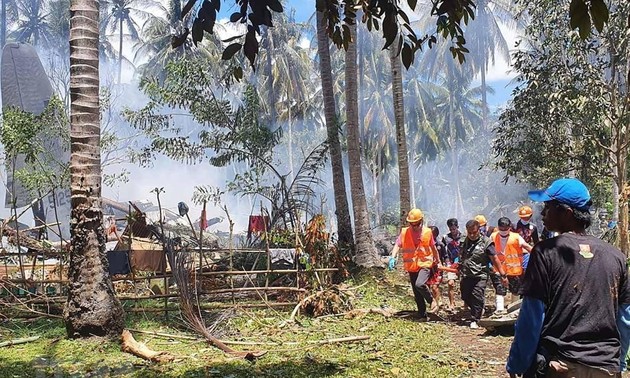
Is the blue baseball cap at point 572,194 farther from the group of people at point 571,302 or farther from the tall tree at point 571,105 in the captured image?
the tall tree at point 571,105

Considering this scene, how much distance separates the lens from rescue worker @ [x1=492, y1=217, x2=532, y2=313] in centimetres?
847

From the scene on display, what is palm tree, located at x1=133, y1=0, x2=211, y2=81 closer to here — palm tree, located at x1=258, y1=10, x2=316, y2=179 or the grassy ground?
palm tree, located at x1=258, y1=10, x2=316, y2=179

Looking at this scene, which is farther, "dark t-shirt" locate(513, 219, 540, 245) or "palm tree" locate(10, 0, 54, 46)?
"palm tree" locate(10, 0, 54, 46)

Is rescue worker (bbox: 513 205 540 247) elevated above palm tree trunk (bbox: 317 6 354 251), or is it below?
below

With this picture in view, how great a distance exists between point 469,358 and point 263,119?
1330 inches

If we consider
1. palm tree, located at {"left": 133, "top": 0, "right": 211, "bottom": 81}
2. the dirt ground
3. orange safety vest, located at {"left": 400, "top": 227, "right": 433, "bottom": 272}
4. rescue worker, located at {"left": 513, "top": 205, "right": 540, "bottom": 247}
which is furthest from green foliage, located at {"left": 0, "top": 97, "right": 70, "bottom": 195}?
palm tree, located at {"left": 133, "top": 0, "right": 211, "bottom": 81}

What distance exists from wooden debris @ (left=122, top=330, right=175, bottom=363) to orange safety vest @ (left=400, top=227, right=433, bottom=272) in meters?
3.70

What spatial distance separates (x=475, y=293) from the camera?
27.6 feet

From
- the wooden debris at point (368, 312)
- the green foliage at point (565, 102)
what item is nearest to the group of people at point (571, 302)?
the wooden debris at point (368, 312)

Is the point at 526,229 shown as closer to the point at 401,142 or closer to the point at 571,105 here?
the point at 571,105

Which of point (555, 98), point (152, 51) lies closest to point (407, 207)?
point (555, 98)

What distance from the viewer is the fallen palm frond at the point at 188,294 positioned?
25.0 feet

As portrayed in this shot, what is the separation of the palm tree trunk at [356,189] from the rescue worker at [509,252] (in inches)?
199

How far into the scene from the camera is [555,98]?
500 inches
